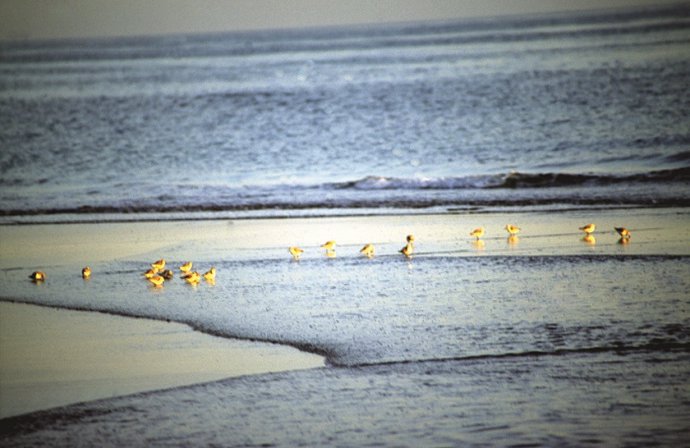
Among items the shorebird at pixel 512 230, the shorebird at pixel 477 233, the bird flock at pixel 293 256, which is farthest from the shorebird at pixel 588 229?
the shorebird at pixel 477 233

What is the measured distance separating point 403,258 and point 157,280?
290 centimetres

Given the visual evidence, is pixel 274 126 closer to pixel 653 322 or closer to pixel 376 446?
pixel 653 322

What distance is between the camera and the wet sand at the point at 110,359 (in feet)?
26.1

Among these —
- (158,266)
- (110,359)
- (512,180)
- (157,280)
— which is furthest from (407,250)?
(512,180)

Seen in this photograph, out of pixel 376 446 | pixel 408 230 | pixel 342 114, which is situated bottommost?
pixel 376 446

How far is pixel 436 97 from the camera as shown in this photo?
41.7m

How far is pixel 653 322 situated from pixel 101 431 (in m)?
4.62

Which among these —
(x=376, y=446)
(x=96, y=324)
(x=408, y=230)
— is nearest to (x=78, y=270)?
(x=96, y=324)

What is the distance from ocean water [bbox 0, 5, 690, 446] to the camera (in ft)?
23.5

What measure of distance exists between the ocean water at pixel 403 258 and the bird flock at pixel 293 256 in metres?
0.14

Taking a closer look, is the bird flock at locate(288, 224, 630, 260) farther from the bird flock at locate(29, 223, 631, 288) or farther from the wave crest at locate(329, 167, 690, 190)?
the wave crest at locate(329, 167, 690, 190)

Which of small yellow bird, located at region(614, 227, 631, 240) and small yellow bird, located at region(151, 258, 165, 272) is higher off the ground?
small yellow bird, located at region(614, 227, 631, 240)

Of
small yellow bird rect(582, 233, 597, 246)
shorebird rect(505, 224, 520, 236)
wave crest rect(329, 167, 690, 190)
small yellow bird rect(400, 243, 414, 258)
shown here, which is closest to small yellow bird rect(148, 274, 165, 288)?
small yellow bird rect(400, 243, 414, 258)

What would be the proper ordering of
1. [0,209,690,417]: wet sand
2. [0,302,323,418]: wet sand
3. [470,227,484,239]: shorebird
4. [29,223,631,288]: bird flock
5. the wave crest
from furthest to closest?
the wave crest → [470,227,484,239]: shorebird → [29,223,631,288]: bird flock → [0,209,690,417]: wet sand → [0,302,323,418]: wet sand
